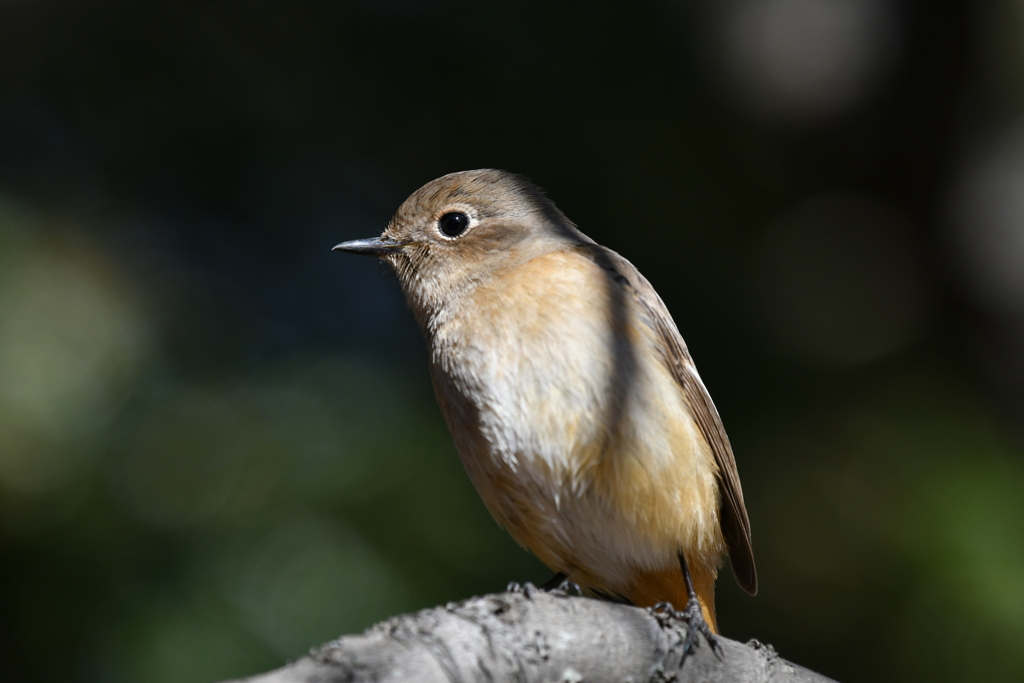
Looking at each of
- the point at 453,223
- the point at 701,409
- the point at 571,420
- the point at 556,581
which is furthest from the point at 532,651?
the point at 453,223

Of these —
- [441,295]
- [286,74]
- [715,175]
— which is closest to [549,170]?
[715,175]

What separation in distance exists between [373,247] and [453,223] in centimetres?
38

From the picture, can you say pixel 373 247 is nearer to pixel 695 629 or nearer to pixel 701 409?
pixel 701 409

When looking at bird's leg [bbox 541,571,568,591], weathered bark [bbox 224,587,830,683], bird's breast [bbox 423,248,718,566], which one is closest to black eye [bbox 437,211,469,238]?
bird's breast [bbox 423,248,718,566]

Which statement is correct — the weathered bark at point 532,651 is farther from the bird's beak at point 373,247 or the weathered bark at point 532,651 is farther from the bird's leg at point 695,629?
the bird's beak at point 373,247

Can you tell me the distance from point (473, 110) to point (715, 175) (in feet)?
5.74

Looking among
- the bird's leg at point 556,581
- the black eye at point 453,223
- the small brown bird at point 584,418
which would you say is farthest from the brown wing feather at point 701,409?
the bird's leg at point 556,581

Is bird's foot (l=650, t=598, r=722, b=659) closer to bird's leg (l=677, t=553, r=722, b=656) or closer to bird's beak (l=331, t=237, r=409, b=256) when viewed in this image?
bird's leg (l=677, t=553, r=722, b=656)

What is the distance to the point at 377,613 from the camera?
14.2 ft

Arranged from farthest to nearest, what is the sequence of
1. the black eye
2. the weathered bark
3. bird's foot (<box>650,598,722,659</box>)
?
the black eye → bird's foot (<box>650,598,722,659</box>) → the weathered bark

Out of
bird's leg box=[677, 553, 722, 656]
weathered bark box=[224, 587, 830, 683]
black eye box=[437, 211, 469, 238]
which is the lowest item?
bird's leg box=[677, 553, 722, 656]

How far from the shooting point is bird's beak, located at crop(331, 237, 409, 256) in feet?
12.9

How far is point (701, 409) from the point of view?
3.55 metres

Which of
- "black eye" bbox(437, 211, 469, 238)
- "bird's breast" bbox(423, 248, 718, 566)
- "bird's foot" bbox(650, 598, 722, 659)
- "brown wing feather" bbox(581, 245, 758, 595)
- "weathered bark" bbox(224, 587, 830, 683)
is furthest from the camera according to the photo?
"black eye" bbox(437, 211, 469, 238)
